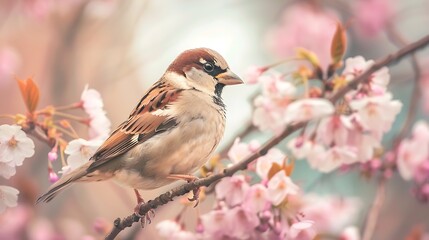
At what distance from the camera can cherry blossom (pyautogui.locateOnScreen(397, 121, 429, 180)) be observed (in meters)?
1.49

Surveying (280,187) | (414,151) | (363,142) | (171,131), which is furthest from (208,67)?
(414,151)

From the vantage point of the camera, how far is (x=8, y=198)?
94 centimetres

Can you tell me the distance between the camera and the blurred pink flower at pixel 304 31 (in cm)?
287

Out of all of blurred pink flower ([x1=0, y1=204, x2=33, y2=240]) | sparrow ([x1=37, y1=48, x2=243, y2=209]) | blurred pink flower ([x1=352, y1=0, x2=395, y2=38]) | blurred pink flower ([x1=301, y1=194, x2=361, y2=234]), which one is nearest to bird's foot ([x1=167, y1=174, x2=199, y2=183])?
sparrow ([x1=37, y1=48, x2=243, y2=209])

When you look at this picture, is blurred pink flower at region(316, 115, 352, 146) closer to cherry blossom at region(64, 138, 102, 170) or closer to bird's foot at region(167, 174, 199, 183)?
bird's foot at region(167, 174, 199, 183)

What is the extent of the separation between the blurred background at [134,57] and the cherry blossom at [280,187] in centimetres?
15

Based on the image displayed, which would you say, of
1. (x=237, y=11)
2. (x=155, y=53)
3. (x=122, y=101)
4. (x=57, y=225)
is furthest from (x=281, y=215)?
(x=122, y=101)

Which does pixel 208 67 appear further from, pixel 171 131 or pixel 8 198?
pixel 8 198

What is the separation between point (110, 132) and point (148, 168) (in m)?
0.12

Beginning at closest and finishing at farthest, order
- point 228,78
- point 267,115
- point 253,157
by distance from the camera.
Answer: point 253,157 < point 228,78 < point 267,115

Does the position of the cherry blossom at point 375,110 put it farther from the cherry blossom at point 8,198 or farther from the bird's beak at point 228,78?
the cherry blossom at point 8,198

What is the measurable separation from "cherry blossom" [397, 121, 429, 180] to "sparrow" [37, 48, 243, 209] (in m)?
0.53

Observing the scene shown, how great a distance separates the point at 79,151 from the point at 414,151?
0.79m

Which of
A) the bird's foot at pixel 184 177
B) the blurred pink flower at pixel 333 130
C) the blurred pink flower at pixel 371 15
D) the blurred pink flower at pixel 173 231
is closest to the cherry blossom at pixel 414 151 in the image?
the blurred pink flower at pixel 333 130
